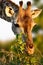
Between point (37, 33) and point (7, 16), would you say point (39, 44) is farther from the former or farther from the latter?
point (7, 16)

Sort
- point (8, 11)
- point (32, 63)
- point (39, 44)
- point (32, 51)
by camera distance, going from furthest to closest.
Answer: point (39, 44) → point (8, 11) → point (32, 51) → point (32, 63)

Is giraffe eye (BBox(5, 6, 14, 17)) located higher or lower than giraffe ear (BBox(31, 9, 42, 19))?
higher

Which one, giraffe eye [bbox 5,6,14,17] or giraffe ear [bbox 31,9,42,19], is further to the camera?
giraffe ear [bbox 31,9,42,19]

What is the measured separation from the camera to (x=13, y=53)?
4.70 feet

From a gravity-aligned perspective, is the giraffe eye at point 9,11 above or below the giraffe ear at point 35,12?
above

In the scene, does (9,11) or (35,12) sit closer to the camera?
(9,11)

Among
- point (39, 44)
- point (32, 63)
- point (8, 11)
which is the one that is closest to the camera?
point (32, 63)

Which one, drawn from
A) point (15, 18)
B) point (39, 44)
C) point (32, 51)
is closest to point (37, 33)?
point (39, 44)

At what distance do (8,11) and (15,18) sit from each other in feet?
0.31

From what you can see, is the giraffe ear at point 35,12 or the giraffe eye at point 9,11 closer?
the giraffe eye at point 9,11

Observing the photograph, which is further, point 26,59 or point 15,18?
point 15,18

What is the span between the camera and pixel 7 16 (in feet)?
5.74

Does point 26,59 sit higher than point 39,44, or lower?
higher

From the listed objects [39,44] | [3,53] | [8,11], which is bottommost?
[39,44]
